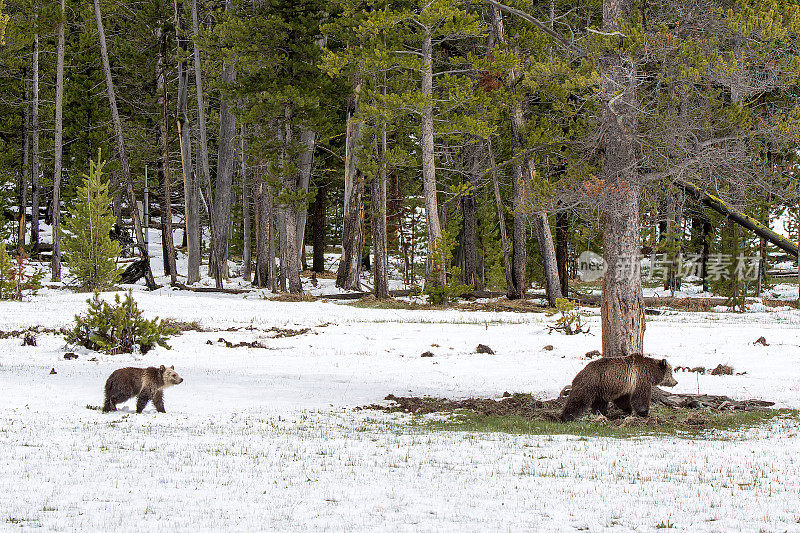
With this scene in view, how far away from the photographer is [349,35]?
27000mm

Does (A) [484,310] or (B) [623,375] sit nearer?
(B) [623,375]

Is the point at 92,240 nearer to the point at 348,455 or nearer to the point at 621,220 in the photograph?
the point at 621,220

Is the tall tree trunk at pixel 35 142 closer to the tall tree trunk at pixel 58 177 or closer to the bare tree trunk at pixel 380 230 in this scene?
the tall tree trunk at pixel 58 177

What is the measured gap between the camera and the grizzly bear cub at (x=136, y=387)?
9859 millimetres

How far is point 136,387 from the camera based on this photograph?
996 centimetres

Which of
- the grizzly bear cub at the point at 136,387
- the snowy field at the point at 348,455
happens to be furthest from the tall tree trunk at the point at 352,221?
the grizzly bear cub at the point at 136,387

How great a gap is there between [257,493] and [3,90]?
44.7 m

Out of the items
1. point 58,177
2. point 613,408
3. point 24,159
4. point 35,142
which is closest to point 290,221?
point 58,177

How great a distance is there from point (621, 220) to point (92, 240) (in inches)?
768

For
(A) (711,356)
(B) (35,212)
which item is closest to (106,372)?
(A) (711,356)

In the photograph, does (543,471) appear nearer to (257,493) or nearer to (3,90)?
(257,493)

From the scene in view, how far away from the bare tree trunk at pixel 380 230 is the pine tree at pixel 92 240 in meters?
9.14

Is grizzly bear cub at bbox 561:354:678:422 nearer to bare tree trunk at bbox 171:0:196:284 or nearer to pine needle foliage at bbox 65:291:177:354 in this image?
pine needle foliage at bbox 65:291:177:354

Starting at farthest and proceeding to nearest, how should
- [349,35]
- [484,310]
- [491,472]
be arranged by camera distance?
[349,35]
[484,310]
[491,472]
